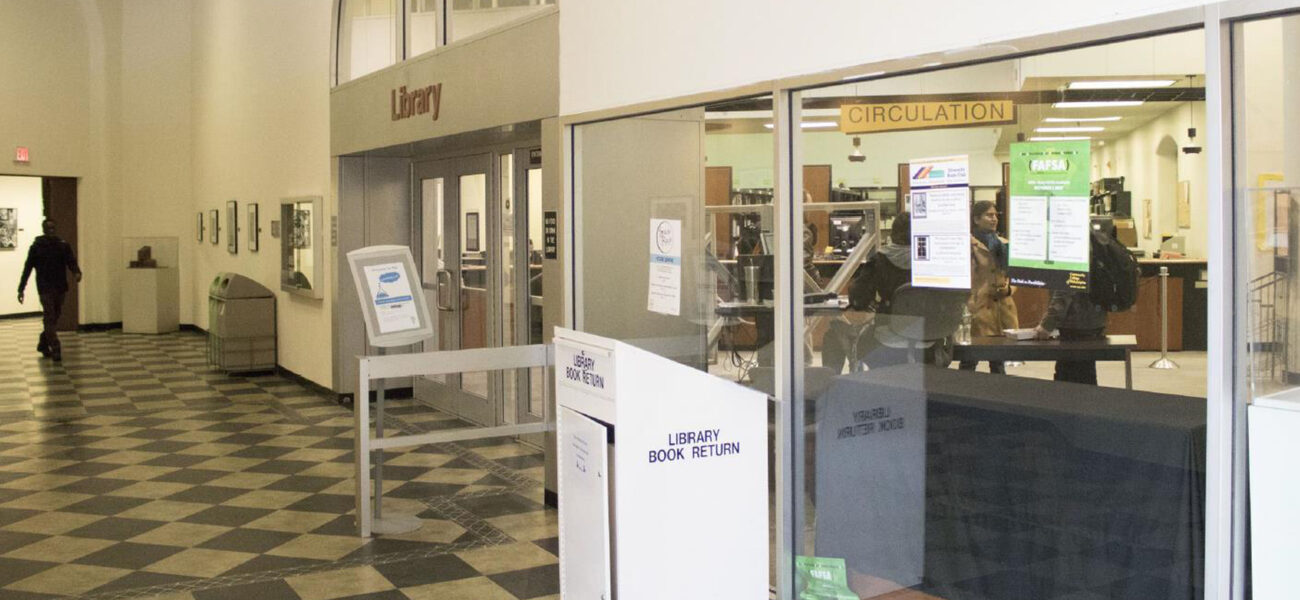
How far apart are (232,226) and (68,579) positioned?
9259 mm

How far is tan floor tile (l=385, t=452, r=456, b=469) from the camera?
689cm

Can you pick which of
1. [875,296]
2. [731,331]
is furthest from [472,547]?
[875,296]

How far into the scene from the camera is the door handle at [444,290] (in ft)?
27.9

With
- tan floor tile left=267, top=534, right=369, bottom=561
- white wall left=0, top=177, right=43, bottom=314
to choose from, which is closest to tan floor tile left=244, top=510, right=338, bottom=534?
tan floor tile left=267, top=534, right=369, bottom=561

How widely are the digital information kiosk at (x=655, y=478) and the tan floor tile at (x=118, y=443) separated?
532 centimetres

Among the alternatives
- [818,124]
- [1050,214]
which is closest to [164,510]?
[818,124]

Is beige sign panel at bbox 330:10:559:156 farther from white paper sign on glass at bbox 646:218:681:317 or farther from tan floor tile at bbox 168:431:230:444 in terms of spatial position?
tan floor tile at bbox 168:431:230:444

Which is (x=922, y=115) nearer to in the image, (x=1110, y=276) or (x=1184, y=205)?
(x=1110, y=276)

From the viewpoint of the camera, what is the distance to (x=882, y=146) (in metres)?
3.46

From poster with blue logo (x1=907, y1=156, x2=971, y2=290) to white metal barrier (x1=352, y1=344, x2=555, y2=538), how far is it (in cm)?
236

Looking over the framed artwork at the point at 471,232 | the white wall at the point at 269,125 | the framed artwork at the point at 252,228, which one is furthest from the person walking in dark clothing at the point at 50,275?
the framed artwork at the point at 471,232

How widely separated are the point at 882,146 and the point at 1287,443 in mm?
1472

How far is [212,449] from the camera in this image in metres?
7.41

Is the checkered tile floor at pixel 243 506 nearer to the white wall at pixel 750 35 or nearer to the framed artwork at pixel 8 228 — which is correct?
the white wall at pixel 750 35
